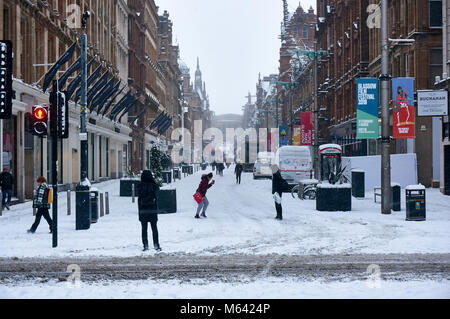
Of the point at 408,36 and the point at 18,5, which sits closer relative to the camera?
the point at 18,5

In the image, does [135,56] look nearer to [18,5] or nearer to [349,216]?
[18,5]

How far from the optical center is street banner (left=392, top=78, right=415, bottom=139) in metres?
21.7

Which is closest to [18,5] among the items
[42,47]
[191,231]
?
[42,47]

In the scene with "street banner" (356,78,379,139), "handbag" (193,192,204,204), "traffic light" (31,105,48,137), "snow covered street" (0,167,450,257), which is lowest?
"snow covered street" (0,167,450,257)

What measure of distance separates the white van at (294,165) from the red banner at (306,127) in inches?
424

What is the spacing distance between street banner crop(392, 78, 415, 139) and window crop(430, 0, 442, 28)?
8967 mm

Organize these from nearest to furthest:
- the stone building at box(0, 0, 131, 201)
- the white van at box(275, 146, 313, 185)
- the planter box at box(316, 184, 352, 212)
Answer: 1. the planter box at box(316, 184, 352, 212)
2. the stone building at box(0, 0, 131, 201)
3. the white van at box(275, 146, 313, 185)

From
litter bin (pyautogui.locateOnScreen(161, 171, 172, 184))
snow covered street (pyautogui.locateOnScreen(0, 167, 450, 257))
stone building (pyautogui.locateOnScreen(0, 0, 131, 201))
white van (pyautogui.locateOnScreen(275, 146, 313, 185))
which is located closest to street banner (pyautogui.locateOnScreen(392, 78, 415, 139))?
snow covered street (pyautogui.locateOnScreen(0, 167, 450, 257))

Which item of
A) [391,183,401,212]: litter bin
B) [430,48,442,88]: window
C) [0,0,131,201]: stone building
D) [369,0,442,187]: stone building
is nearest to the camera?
[391,183,401,212]: litter bin

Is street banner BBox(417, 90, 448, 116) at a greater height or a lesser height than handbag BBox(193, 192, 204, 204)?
greater

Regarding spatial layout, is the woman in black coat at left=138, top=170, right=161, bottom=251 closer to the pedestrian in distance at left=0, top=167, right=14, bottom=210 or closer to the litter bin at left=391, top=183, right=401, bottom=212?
the litter bin at left=391, top=183, right=401, bottom=212
